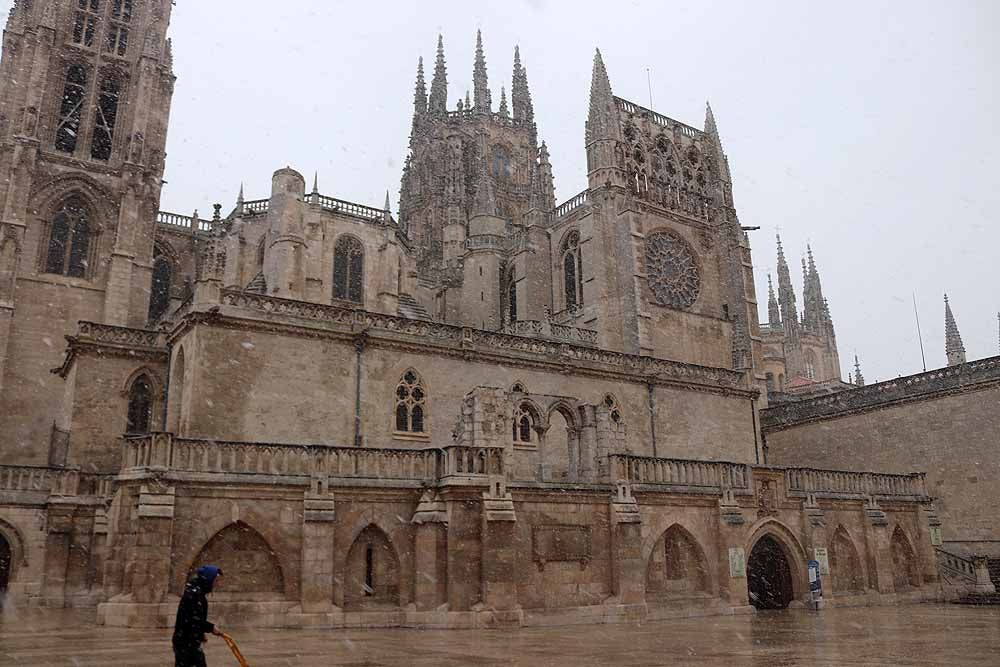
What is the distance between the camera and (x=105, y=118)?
42.2 metres

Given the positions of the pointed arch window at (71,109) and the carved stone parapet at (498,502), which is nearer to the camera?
the carved stone parapet at (498,502)

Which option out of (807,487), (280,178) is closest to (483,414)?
(807,487)

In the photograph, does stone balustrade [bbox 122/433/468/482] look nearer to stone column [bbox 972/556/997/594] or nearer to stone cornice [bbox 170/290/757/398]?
stone cornice [bbox 170/290/757/398]

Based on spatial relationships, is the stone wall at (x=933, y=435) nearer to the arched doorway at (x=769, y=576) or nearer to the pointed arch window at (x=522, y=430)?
the arched doorway at (x=769, y=576)

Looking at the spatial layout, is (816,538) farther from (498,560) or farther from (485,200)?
(485,200)

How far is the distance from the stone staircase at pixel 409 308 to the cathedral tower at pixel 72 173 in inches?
483

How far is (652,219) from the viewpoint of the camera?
4403 centimetres

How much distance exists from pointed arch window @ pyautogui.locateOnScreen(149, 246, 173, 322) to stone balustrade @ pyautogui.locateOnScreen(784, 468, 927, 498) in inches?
1311

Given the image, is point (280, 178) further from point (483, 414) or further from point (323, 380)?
point (483, 414)

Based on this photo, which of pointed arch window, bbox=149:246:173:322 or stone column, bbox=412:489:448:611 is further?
pointed arch window, bbox=149:246:173:322

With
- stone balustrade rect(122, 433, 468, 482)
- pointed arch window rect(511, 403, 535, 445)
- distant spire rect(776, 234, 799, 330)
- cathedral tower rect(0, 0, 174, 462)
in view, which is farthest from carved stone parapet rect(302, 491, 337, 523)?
distant spire rect(776, 234, 799, 330)

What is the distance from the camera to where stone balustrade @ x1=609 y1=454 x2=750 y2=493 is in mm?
20312

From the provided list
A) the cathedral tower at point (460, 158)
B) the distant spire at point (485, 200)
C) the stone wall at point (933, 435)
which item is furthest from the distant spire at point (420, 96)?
the stone wall at point (933, 435)

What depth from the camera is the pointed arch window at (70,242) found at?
37906 millimetres
